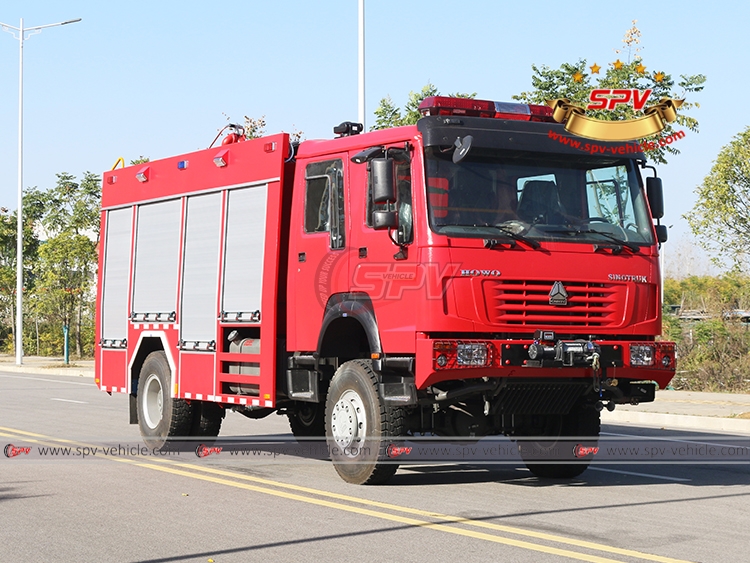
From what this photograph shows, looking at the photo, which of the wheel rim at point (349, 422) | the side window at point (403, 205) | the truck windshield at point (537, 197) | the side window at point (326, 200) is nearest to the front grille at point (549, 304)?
the truck windshield at point (537, 197)

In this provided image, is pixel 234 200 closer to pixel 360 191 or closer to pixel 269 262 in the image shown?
pixel 269 262

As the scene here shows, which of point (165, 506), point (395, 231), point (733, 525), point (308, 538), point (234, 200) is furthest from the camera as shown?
point (234, 200)

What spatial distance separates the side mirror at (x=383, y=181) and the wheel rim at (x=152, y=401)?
4942 mm

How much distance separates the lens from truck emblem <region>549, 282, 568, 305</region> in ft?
33.0

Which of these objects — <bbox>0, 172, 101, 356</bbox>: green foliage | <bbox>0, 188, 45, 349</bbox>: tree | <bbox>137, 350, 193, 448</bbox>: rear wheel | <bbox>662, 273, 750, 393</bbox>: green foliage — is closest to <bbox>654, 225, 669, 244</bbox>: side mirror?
<bbox>137, 350, 193, 448</bbox>: rear wheel

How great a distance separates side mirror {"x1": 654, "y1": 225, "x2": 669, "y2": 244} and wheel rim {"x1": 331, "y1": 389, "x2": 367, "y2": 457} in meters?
3.12

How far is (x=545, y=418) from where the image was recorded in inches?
450

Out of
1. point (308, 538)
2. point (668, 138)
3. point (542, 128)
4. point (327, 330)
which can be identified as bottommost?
point (308, 538)

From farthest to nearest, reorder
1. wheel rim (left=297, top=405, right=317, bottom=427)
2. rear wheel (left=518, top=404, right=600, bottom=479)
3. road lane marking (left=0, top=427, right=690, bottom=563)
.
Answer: wheel rim (left=297, top=405, right=317, bottom=427) → rear wheel (left=518, top=404, right=600, bottom=479) → road lane marking (left=0, top=427, right=690, bottom=563)

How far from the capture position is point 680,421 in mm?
17859

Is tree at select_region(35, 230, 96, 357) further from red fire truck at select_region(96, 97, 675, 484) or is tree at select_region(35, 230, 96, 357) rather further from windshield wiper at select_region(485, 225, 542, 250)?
windshield wiper at select_region(485, 225, 542, 250)

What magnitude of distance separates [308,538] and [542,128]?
4.53 metres

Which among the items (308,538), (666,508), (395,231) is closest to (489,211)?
(395,231)

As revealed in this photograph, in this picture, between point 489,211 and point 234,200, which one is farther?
point 234,200
